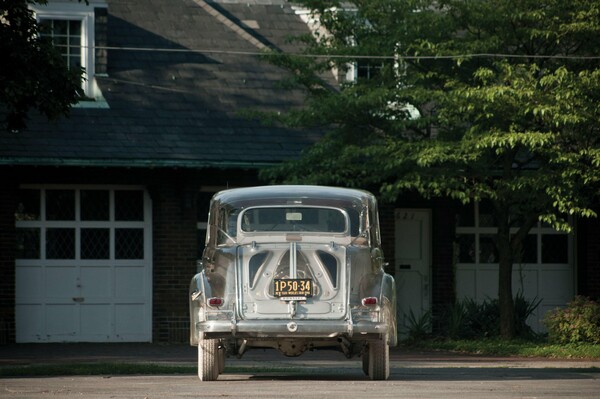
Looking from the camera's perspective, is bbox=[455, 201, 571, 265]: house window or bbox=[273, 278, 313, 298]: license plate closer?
bbox=[273, 278, 313, 298]: license plate

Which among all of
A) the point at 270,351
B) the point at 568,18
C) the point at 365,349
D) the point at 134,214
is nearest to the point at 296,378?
the point at 365,349

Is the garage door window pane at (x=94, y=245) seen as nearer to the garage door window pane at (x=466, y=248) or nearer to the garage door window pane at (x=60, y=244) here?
the garage door window pane at (x=60, y=244)

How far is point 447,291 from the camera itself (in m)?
26.6

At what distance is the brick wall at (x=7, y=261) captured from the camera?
79.6 ft

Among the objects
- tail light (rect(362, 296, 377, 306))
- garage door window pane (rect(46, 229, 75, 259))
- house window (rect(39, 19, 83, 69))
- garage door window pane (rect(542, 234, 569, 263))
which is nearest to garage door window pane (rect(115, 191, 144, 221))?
garage door window pane (rect(46, 229, 75, 259))

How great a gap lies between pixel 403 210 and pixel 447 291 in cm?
179

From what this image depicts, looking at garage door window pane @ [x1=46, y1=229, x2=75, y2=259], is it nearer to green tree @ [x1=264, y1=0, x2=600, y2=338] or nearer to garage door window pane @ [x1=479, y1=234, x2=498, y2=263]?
green tree @ [x1=264, y1=0, x2=600, y2=338]

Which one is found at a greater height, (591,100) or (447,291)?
(591,100)

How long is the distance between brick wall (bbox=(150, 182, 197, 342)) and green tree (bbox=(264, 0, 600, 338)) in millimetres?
2324

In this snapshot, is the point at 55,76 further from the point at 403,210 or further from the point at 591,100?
the point at 403,210

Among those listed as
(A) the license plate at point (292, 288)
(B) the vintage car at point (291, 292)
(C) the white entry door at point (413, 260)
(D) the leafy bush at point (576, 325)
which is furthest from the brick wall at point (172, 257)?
(A) the license plate at point (292, 288)

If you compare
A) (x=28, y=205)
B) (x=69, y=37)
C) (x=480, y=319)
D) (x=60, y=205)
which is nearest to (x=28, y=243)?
(x=28, y=205)

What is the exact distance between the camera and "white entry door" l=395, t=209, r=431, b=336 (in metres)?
26.8

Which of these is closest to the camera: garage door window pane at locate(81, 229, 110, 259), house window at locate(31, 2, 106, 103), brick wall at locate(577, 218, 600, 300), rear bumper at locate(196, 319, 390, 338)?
rear bumper at locate(196, 319, 390, 338)
